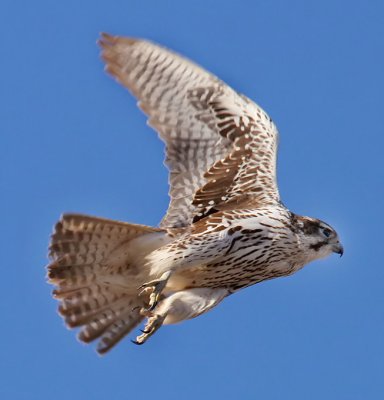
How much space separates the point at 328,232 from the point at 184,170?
55.2 inches

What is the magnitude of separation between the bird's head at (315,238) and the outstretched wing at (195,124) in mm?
432

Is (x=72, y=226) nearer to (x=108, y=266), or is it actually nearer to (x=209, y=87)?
(x=108, y=266)

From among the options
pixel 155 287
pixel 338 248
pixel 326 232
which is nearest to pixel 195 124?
pixel 326 232

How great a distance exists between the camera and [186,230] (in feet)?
35.9

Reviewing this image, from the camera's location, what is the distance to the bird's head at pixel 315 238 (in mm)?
11078

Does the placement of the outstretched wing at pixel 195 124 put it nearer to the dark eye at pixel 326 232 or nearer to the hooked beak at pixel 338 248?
the dark eye at pixel 326 232

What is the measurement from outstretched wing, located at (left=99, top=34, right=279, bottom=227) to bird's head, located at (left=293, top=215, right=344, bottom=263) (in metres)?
0.43

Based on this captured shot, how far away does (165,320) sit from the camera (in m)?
10.8

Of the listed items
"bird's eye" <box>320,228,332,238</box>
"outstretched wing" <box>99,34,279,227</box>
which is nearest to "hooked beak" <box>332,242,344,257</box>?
"bird's eye" <box>320,228,332,238</box>

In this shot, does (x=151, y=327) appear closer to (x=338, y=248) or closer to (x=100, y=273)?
(x=100, y=273)

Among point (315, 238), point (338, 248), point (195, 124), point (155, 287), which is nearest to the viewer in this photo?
point (155, 287)

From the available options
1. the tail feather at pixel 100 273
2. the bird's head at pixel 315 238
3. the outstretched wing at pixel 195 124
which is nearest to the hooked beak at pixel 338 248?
the bird's head at pixel 315 238

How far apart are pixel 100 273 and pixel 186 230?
81 cm

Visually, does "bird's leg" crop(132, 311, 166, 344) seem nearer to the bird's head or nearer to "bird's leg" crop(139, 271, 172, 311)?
"bird's leg" crop(139, 271, 172, 311)
